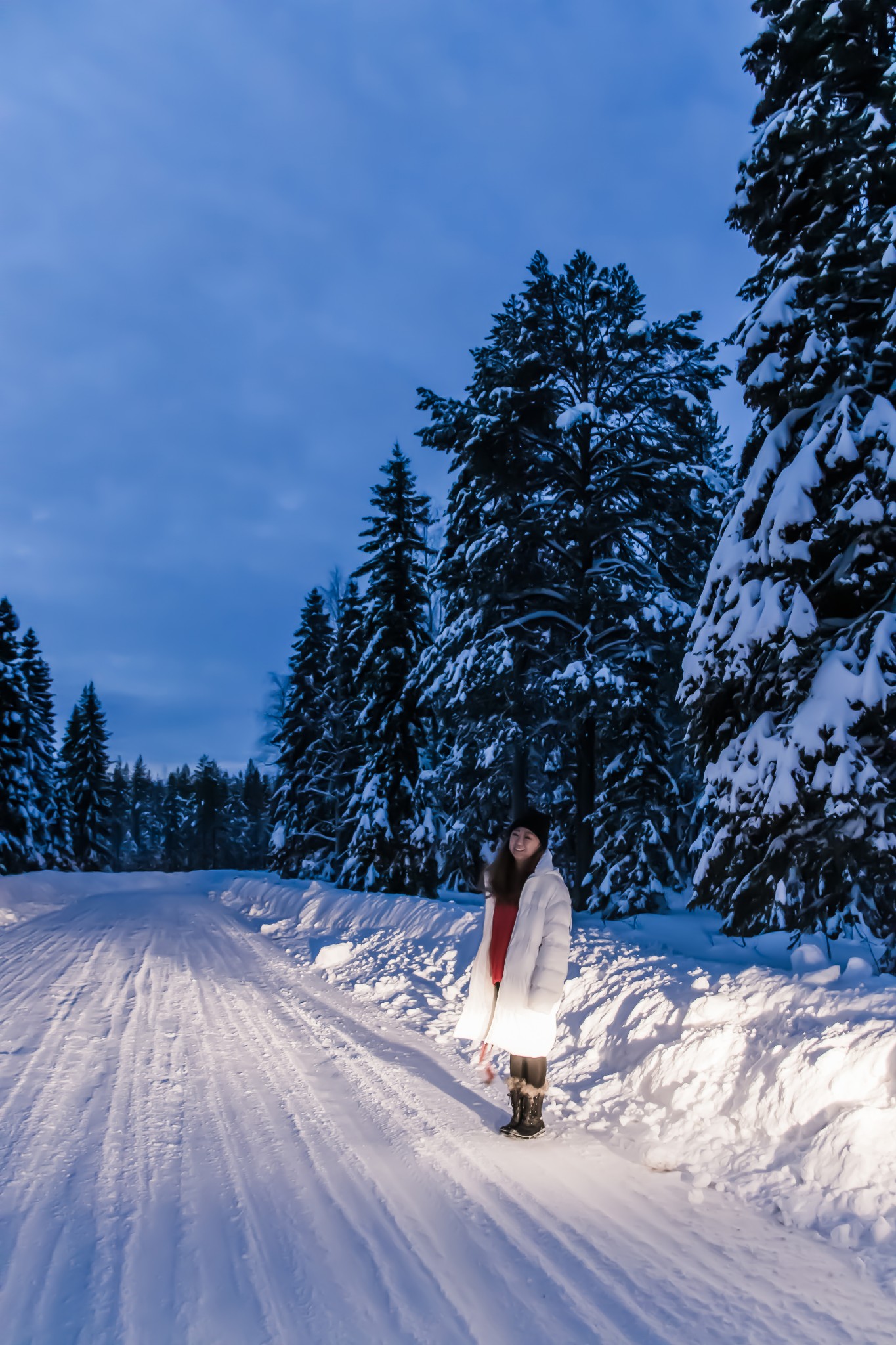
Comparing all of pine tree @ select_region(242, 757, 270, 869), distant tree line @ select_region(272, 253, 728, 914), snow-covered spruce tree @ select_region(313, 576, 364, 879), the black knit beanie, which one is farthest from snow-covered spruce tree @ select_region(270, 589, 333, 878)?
pine tree @ select_region(242, 757, 270, 869)

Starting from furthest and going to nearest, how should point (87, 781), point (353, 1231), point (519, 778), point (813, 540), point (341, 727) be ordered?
1. point (87, 781)
2. point (341, 727)
3. point (519, 778)
4. point (813, 540)
5. point (353, 1231)

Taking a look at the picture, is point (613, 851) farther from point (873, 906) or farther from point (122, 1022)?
point (122, 1022)

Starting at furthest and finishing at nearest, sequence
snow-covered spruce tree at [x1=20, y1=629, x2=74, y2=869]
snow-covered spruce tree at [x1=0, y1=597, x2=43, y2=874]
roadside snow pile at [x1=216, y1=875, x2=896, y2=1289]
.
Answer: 1. snow-covered spruce tree at [x1=20, y1=629, x2=74, y2=869]
2. snow-covered spruce tree at [x1=0, y1=597, x2=43, y2=874]
3. roadside snow pile at [x1=216, y1=875, x2=896, y2=1289]

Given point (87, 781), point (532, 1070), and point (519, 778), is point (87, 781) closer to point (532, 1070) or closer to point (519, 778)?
point (519, 778)

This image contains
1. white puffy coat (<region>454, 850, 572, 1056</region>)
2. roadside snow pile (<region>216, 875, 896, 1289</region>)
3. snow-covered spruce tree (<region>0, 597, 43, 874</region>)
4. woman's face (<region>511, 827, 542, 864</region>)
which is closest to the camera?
roadside snow pile (<region>216, 875, 896, 1289</region>)

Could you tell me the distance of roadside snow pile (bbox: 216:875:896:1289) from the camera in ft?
13.3

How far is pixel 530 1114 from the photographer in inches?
199

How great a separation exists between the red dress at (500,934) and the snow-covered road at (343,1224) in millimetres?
958

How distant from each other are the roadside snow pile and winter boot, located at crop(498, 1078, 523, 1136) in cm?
54

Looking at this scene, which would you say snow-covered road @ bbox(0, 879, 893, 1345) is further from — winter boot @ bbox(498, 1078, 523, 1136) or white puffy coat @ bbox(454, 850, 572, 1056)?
white puffy coat @ bbox(454, 850, 572, 1056)

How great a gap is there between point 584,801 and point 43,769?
4164 cm

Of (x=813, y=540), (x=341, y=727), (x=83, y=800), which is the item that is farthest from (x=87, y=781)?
(x=813, y=540)

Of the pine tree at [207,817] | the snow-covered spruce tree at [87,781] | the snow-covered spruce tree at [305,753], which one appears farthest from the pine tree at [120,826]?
the snow-covered spruce tree at [305,753]

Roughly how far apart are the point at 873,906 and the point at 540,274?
11.9 meters
